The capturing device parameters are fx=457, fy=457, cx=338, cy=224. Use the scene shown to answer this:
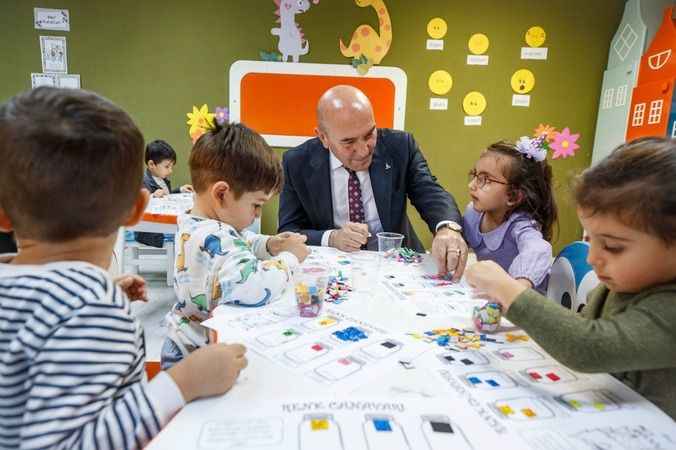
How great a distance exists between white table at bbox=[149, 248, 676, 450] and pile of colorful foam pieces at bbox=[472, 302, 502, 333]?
4 cm

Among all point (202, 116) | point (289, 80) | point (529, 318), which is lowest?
point (529, 318)

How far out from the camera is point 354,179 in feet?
7.63

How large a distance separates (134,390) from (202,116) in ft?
13.1

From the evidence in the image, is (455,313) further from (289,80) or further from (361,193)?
(289,80)

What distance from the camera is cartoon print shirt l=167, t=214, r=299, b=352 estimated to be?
111cm

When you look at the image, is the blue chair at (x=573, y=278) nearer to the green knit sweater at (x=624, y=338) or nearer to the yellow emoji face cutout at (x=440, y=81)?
the green knit sweater at (x=624, y=338)

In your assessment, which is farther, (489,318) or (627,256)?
(489,318)

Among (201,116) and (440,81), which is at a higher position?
(440,81)

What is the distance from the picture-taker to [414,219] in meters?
4.56

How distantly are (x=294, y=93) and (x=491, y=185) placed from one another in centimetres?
268

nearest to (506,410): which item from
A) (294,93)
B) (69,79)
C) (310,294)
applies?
(310,294)

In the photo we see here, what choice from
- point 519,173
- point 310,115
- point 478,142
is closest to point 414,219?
point 478,142

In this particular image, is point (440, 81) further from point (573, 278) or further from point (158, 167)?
point (573, 278)

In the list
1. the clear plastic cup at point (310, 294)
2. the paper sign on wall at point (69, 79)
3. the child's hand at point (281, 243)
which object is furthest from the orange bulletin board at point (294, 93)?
the clear plastic cup at point (310, 294)
